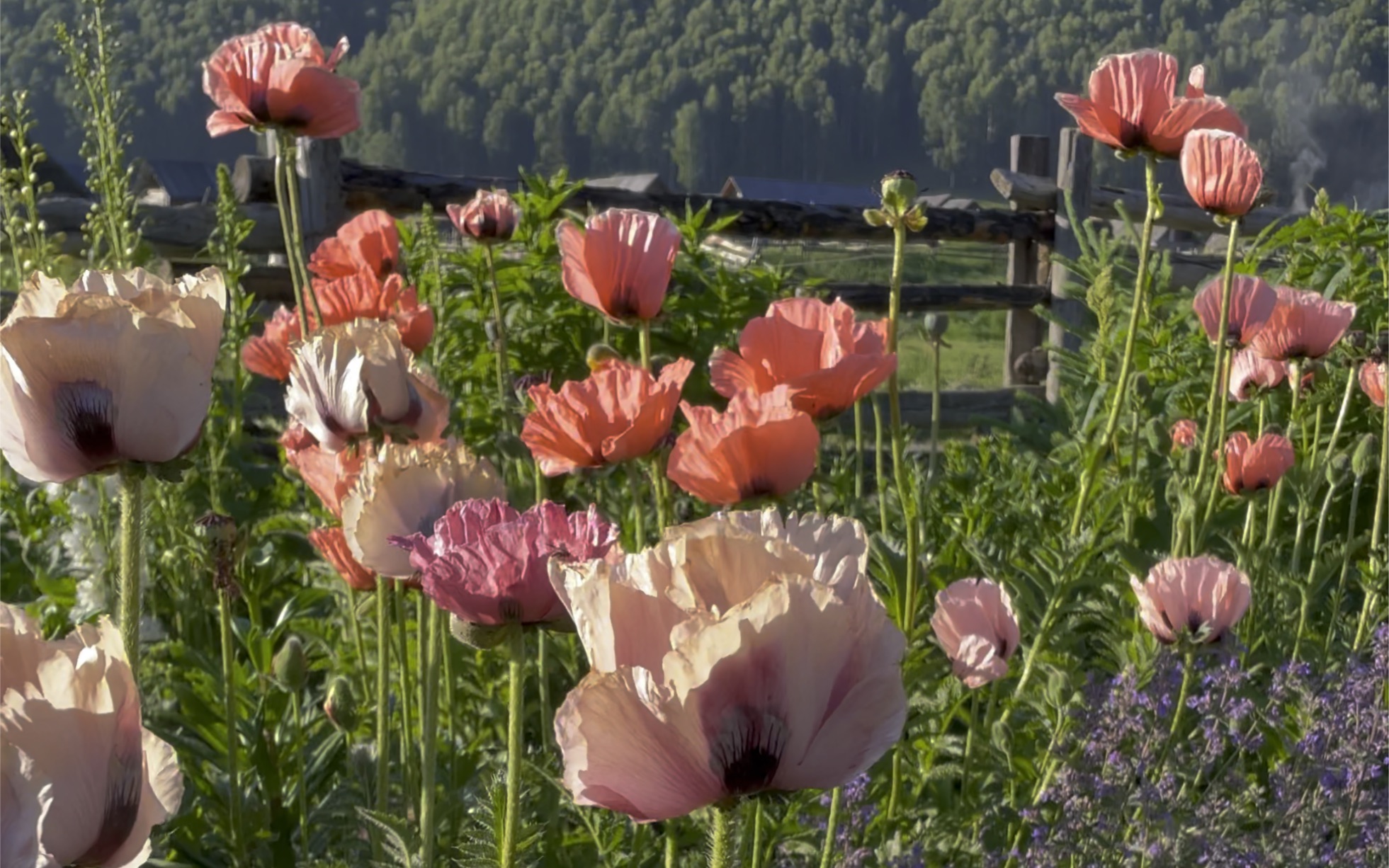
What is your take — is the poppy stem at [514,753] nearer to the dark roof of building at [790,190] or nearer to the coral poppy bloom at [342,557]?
the coral poppy bloom at [342,557]

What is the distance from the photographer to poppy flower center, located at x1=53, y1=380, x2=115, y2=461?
2.44ft

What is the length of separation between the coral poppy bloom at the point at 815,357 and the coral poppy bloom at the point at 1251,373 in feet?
3.01

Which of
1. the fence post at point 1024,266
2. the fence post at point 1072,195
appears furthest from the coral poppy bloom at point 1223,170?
the fence post at point 1024,266

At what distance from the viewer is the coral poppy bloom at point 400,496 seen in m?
0.88

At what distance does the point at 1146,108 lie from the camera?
62.6 inches

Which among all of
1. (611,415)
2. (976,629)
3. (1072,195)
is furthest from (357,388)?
(1072,195)

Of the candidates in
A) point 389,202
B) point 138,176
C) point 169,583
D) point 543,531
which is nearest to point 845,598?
point 543,531

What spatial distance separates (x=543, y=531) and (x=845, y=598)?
23 cm

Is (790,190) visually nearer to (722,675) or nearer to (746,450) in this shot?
(746,450)

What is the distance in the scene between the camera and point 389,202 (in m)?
4.83

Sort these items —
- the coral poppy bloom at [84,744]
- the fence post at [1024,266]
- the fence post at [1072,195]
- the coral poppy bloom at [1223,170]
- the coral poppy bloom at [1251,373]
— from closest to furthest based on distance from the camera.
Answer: the coral poppy bloom at [84,744] → the coral poppy bloom at [1223,170] → the coral poppy bloom at [1251,373] → the fence post at [1072,195] → the fence post at [1024,266]

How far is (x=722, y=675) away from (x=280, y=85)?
1.23 m

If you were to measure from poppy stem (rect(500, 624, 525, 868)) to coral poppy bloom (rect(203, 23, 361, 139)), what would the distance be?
995mm

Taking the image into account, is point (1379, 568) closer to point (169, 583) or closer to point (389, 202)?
point (169, 583)
